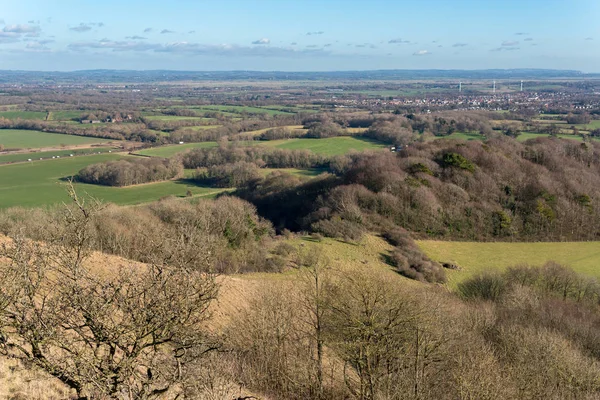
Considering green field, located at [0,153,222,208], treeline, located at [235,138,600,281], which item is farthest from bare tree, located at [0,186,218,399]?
green field, located at [0,153,222,208]

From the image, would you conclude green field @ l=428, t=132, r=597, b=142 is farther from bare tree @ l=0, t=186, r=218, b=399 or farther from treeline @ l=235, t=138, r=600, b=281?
bare tree @ l=0, t=186, r=218, b=399

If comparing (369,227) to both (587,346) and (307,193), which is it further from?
(587,346)

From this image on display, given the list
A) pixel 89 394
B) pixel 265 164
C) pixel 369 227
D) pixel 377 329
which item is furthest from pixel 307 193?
pixel 89 394

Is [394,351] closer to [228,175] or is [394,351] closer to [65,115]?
[228,175]

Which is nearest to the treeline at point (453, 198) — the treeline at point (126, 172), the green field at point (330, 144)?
the treeline at point (126, 172)

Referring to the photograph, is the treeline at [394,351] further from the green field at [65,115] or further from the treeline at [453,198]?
the green field at [65,115]

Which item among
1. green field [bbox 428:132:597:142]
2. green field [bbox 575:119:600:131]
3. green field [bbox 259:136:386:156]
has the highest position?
green field [bbox 575:119:600:131]

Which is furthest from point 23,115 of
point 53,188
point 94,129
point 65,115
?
point 53,188
